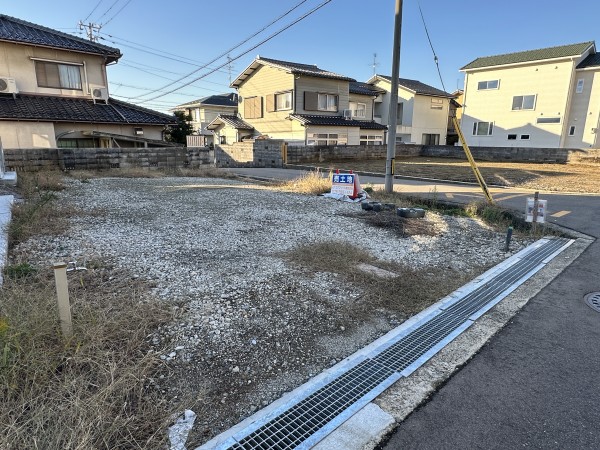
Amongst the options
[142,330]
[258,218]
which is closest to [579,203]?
[258,218]

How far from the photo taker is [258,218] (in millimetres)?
6637

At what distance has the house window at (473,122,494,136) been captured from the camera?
25.4 meters

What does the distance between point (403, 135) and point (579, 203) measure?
22.8 m

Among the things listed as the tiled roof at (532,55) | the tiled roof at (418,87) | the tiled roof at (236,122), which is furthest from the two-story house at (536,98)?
the tiled roof at (236,122)

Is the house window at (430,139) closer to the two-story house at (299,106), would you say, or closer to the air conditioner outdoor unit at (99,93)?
the two-story house at (299,106)

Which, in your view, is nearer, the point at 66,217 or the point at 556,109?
the point at 66,217

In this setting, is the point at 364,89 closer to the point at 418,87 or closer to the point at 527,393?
the point at 418,87

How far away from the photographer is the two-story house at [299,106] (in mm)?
22547

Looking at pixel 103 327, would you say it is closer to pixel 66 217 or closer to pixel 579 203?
pixel 66 217

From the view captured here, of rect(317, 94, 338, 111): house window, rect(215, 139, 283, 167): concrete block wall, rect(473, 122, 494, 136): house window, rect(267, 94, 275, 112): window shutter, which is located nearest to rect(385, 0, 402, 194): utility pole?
rect(215, 139, 283, 167): concrete block wall

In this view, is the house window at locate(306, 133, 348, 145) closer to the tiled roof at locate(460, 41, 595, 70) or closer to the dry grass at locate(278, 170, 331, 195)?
the tiled roof at locate(460, 41, 595, 70)

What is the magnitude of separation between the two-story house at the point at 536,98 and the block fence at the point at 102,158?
829 inches

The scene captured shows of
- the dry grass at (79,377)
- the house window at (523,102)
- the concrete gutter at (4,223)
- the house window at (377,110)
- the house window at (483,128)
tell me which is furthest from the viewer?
the house window at (377,110)

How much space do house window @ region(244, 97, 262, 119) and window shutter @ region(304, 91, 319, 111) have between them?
3.93 metres
